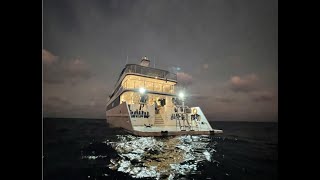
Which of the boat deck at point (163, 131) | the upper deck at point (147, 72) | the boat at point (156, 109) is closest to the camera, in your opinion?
the boat deck at point (163, 131)

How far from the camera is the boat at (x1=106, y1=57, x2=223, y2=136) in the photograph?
26.1 ft

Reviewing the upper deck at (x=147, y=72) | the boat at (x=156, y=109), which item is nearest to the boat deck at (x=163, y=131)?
the boat at (x=156, y=109)

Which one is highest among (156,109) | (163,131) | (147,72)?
(147,72)

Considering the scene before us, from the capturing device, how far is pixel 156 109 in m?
9.23

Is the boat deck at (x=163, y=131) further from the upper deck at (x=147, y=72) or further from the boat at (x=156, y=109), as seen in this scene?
the upper deck at (x=147, y=72)

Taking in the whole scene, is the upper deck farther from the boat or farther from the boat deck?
the boat deck

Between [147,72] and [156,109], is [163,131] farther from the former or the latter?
[147,72]

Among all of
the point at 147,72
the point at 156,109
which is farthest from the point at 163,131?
the point at 147,72

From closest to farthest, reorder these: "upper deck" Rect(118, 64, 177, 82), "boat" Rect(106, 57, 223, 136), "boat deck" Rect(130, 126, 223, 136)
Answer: "boat deck" Rect(130, 126, 223, 136)
"boat" Rect(106, 57, 223, 136)
"upper deck" Rect(118, 64, 177, 82)

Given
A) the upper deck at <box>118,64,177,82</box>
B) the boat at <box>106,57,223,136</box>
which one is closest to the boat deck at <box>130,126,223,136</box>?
the boat at <box>106,57,223,136</box>

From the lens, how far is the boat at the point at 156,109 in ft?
26.1
